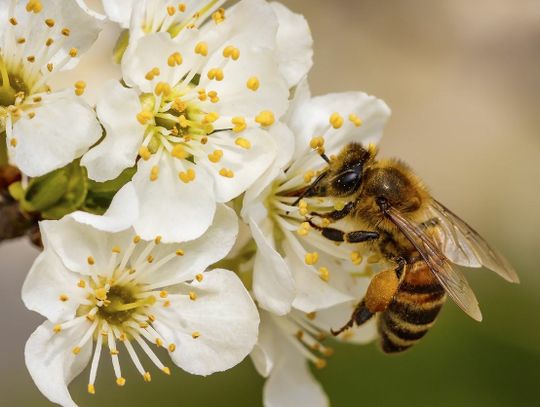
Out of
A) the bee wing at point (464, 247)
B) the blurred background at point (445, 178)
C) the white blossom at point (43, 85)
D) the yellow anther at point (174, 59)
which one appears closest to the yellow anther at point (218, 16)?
the yellow anther at point (174, 59)

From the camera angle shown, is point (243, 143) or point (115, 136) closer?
point (115, 136)

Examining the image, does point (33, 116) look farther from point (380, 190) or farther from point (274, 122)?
point (380, 190)

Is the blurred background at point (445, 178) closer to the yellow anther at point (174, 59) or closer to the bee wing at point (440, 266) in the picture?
the bee wing at point (440, 266)

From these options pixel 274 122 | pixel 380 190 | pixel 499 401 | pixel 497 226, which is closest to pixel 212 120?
pixel 274 122

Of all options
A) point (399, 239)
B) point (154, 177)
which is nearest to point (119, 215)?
point (154, 177)

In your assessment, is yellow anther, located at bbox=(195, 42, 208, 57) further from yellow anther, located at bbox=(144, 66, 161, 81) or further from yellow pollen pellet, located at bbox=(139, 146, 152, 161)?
yellow pollen pellet, located at bbox=(139, 146, 152, 161)

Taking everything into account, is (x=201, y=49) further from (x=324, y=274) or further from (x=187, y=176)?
(x=324, y=274)
